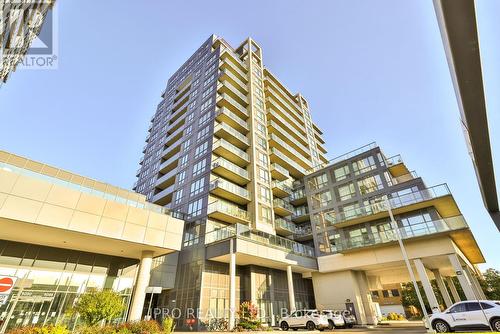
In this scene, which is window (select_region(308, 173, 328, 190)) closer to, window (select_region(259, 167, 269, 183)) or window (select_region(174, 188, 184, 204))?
window (select_region(259, 167, 269, 183))

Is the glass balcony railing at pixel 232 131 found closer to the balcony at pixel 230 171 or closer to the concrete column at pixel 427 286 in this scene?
the balcony at pixel 230 171

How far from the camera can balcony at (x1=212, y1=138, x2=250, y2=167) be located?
32.8 m

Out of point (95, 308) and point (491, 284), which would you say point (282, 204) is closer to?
point (95, 308)

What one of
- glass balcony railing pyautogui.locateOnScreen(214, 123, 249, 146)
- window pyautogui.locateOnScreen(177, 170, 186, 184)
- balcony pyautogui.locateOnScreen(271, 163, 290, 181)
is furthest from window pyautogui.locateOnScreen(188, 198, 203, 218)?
balcony pyautogui.locateOnScreen(271, 163, 290, 181)

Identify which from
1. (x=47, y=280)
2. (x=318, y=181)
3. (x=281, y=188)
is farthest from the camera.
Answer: (x=281, y=188)

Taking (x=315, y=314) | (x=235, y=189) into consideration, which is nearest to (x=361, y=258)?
(x=315, y=314)

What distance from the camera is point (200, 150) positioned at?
1358 inches

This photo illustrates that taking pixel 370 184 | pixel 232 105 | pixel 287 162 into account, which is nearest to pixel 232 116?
pixel 232 105

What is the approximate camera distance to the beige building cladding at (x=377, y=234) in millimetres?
24047

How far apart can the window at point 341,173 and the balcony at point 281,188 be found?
7966mm

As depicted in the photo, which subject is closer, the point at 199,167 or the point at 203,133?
the point at 199,167

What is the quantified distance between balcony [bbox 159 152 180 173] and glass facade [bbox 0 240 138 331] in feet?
65.8

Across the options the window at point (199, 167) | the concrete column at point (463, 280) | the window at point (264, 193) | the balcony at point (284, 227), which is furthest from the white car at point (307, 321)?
the window at point (199, 167)

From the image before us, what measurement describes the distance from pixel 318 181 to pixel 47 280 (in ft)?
107
